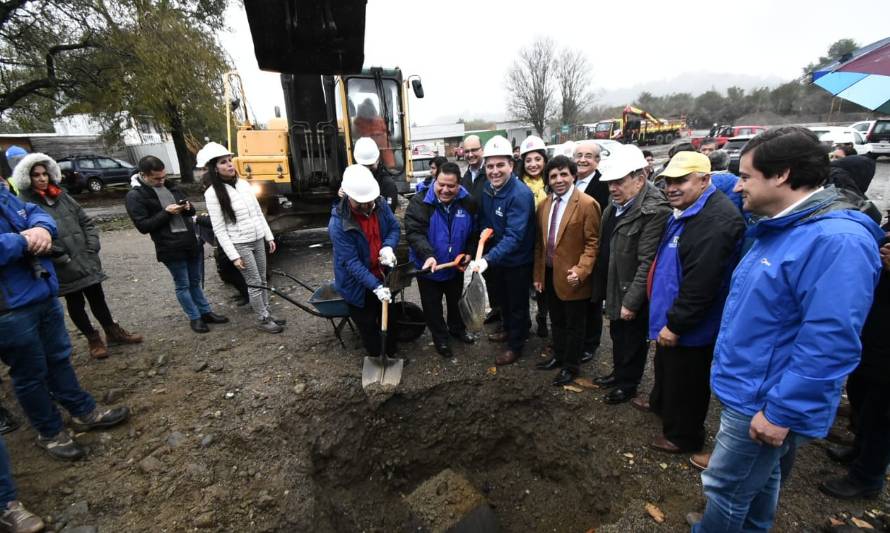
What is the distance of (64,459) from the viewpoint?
2607 millimetres

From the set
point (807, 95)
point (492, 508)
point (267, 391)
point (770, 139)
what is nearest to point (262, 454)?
point (267, 391)

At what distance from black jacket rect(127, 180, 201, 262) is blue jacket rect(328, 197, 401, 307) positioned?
173 centimetres

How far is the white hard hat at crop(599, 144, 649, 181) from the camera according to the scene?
2.61 m

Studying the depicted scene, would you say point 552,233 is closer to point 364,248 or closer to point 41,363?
point 364,248

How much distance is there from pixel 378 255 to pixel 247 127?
5.31 metres

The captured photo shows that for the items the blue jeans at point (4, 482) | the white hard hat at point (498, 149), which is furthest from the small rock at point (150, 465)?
the white hard hat at point (498, 149)

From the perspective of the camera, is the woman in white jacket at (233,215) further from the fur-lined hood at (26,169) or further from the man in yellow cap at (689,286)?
the man in yellow cap at (689,286)

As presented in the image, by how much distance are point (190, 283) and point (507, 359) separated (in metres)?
3.41

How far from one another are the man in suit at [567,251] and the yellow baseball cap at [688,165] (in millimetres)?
905

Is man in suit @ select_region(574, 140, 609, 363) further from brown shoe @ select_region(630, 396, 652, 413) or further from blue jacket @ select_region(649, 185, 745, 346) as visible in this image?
blue jacket @ select_region(649, 185, 745, 346)

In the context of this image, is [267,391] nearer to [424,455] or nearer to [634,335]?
Result: [424,455]

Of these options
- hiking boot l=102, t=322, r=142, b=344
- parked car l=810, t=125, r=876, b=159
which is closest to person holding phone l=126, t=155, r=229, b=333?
hiking boot l=102, t=322, r=142, b=344

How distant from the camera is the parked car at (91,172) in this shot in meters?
15.8

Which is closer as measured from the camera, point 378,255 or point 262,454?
point 262,454
